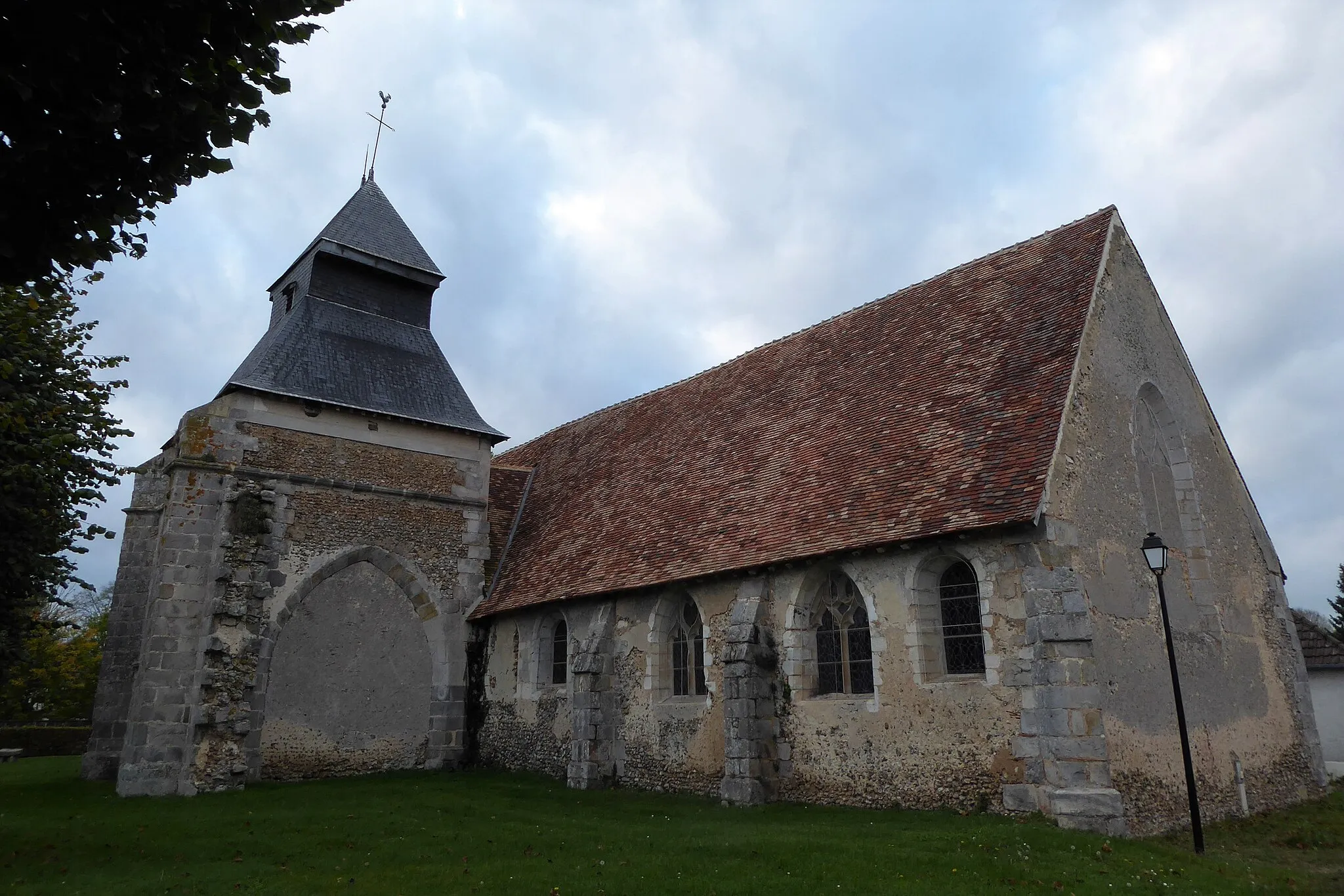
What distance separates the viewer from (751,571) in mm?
13266

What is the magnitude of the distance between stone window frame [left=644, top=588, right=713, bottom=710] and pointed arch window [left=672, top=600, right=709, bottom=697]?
4cm

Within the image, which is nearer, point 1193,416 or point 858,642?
point 858,642

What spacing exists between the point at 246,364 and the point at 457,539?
5594mm

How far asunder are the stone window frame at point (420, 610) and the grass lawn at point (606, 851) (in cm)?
385

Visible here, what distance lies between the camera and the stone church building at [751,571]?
1098cm

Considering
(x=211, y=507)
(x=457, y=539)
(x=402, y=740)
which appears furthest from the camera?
(x=457, y=539)

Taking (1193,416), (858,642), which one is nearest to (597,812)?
(858,642)

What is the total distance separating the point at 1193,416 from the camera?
15211 millimetres

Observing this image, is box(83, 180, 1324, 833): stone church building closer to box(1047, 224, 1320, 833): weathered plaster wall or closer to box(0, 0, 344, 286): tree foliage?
box(1047, 224, 1320, 833): weathered plaster wall

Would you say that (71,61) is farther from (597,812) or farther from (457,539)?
(457,539)

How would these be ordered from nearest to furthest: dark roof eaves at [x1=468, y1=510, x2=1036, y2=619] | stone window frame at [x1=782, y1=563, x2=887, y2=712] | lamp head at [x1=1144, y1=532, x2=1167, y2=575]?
lamp head at [x1=1144, y1=532, x2=1167, y2=575] → dark roof eaves at [x1=468, y1=510, x2=1036, y2=619] → stone window frame at [x1=782, y1=563, x2=887, y2=712]

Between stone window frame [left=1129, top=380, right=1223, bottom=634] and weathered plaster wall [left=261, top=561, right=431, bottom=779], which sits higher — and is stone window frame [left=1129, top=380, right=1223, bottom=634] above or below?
above

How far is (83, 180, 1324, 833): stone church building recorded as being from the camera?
10984 millimetres

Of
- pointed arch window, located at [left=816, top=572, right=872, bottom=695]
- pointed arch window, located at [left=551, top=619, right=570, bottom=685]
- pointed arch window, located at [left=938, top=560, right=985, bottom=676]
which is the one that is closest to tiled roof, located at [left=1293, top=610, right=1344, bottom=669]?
pointed arch window, located at [left=938, top=560, right=985, bottom=676]
